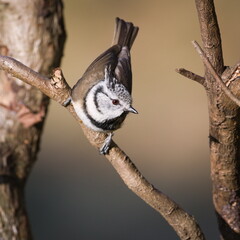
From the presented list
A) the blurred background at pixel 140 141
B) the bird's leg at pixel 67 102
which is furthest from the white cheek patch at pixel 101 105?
the blurred background at pixel 140 141

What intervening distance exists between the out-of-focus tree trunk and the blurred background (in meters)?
2.38

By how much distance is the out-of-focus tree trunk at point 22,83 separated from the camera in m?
3.45

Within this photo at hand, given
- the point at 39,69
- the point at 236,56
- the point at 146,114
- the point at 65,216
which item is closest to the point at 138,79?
the point at 146,114

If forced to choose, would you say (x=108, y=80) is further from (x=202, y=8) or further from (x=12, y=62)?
(x=202, y=8)

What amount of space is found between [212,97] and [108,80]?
3.26ft

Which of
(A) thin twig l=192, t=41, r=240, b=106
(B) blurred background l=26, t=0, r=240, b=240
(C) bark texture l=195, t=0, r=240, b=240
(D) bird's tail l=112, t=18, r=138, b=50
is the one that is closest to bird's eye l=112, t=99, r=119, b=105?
(D) bird's tail l=112, t=18, r=138, b=50

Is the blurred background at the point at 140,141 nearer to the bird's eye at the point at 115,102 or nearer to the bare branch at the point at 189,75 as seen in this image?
the bird's eye at the point at 115,102

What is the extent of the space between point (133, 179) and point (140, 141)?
3969 millimetres

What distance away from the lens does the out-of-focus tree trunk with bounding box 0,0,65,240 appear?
3.45 m

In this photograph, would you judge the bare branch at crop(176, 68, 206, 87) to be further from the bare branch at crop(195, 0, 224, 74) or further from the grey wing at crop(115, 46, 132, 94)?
the grey wing at crop(115, 46, 132, 94)

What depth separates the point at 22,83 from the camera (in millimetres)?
3490

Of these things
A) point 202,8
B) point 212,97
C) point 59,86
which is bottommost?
point 59,86

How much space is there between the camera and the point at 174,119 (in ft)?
21.7

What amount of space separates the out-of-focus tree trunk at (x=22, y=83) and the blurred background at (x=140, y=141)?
2.38m
